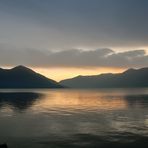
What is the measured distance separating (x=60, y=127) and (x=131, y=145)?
22075mm

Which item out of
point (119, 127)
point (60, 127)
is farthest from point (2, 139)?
point (119, 127)

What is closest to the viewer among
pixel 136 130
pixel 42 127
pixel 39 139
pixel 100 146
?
pixel 100 146

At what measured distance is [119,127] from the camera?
59.8 m

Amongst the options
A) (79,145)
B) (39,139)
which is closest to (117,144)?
(79,145)

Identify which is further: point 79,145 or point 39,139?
point 39,139

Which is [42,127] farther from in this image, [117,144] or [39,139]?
[117,144]

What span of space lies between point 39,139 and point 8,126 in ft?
55.3

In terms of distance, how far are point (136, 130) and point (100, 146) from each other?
15.8 meters

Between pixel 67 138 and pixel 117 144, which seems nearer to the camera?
pixel 117 144

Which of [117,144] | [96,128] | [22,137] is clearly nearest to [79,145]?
A: [117,144]

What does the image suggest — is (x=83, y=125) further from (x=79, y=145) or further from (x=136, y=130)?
(x=79, y=145)

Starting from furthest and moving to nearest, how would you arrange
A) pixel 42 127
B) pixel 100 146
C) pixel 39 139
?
1. pixel 42 127
2. pixel 39 139
3. pixel 100 146

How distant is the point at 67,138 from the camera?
162 feet

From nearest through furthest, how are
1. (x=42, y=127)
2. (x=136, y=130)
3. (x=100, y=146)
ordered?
(x=100, y=146)
(x=136, y=130)
(x=42, y=127)
